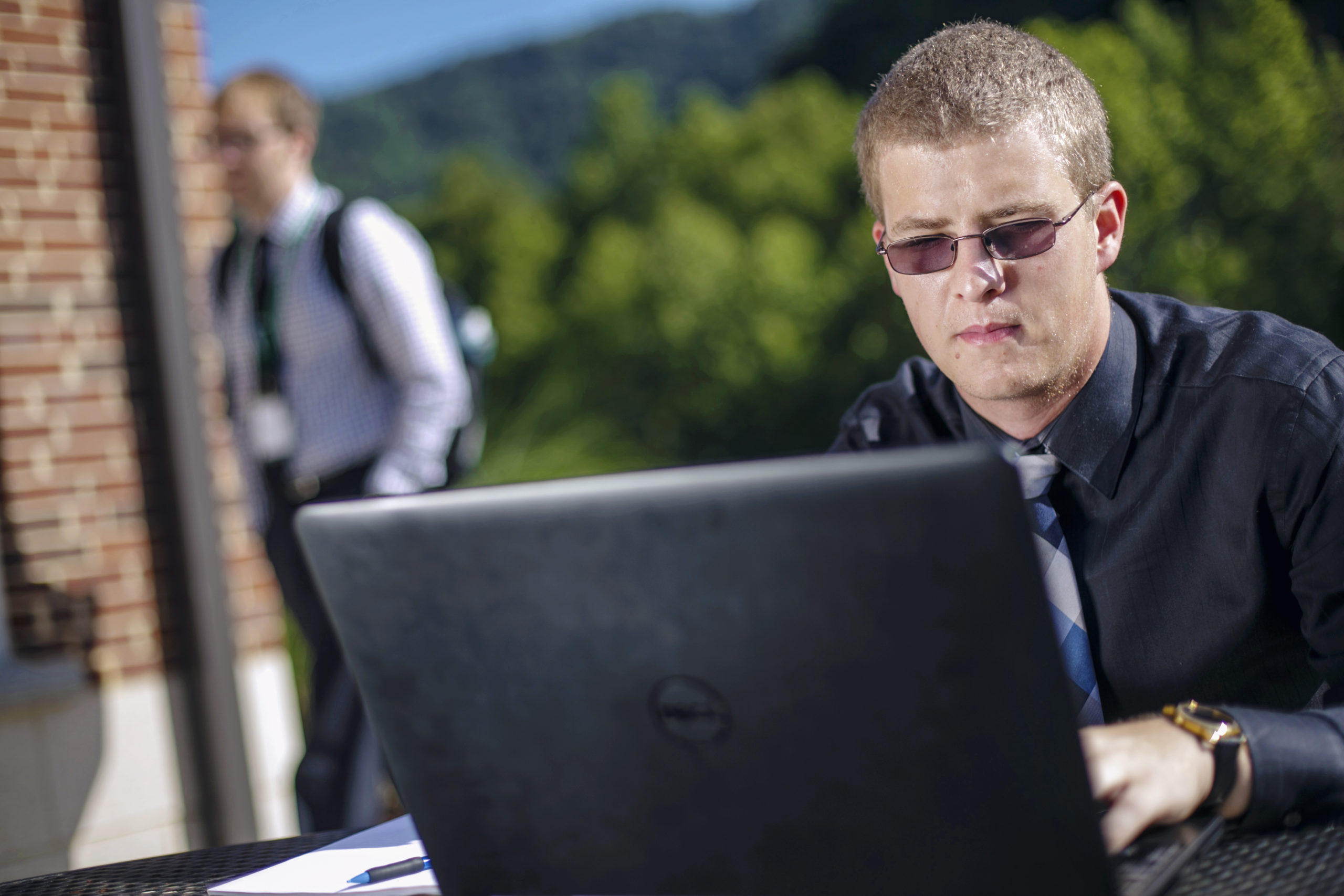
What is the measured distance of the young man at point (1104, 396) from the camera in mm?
1177

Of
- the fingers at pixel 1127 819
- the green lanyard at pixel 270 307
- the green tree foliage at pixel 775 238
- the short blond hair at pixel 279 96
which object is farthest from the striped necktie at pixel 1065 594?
the short blond hair at pixel 279 96

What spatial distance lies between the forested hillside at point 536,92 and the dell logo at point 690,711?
2.28 m

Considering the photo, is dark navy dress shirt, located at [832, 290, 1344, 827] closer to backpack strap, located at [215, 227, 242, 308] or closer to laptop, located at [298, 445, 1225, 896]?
laptop, located at [298, 445, 1225, 896]

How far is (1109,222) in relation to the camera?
1.41 meters

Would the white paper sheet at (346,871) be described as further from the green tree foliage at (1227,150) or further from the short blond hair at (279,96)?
the short blond hair at (279,96)

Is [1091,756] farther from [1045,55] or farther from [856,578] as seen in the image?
[1045,55]

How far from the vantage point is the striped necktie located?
3.98 feet

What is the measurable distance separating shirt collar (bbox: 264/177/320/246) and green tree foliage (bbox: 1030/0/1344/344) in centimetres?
184

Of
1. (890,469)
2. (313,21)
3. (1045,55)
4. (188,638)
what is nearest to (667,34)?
(313,21)

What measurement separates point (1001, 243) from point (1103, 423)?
0.24m

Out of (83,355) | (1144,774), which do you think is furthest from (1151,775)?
(83,355)

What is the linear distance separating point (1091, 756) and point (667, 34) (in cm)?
253

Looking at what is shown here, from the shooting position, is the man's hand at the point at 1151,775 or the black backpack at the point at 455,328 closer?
the man's hand at the point at 1151,775

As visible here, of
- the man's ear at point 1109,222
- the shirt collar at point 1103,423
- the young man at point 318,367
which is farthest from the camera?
the young man at point 318,367
